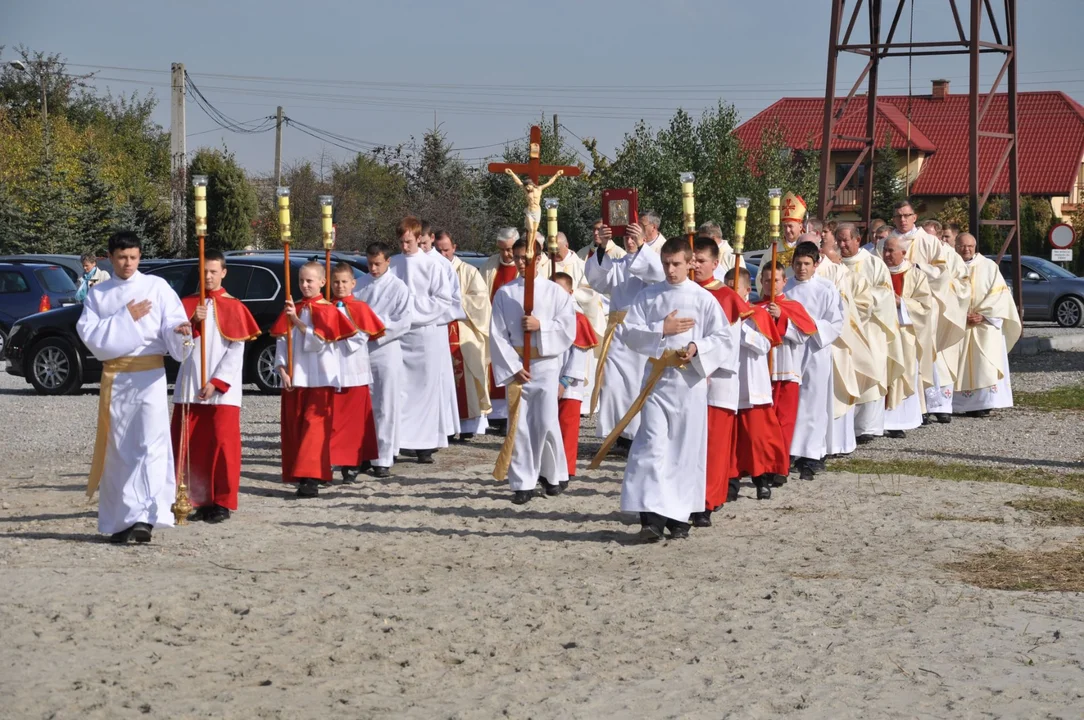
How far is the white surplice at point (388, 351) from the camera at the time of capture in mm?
11766

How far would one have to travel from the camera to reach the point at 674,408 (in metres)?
8.86

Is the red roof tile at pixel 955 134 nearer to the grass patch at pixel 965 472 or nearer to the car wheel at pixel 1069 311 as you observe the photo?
the car wheel at pixel 1069 311

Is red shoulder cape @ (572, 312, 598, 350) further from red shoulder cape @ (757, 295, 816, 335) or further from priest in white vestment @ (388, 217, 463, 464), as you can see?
priest in white vestment @ (388, 217, 463, 464)

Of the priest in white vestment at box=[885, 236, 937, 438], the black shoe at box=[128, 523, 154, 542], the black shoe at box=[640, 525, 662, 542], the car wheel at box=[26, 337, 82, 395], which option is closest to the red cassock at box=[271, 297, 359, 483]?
the black shoe at box=[128, 523, 154, 542]

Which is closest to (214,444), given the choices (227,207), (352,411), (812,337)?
(352,411)

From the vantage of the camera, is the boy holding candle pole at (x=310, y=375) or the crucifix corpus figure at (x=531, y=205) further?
the boy holding candle pole at (x=310, y=375)

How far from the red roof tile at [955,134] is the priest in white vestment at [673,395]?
1923 inches

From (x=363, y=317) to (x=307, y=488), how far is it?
49.6 inches

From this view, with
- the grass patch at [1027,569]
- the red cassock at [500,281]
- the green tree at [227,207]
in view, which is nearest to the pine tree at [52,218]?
the green tree at [227,207]

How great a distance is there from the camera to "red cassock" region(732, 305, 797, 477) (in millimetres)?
10367

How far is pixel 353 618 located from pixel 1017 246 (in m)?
17.5

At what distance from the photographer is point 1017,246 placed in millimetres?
22500

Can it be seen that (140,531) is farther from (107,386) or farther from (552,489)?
(552,489)

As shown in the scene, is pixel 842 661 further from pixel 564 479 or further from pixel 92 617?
pixel 564 479
